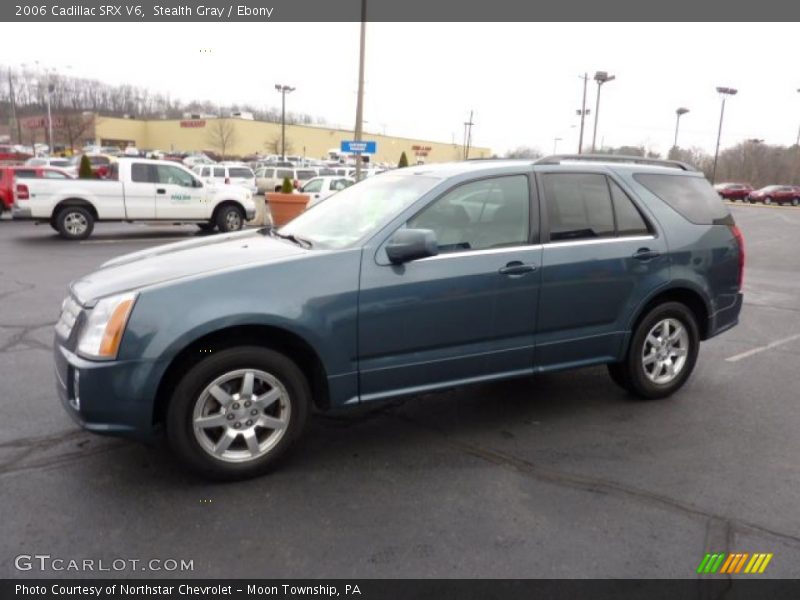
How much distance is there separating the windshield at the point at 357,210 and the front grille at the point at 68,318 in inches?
56.2

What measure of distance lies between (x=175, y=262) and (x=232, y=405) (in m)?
Answer: 0.98

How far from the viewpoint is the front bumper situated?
3.23m

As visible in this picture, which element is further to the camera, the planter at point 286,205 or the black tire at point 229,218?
the planter at point 286,205

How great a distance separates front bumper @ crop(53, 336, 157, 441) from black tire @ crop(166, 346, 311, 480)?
0.49 feet

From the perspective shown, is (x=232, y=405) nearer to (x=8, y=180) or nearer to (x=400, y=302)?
(x=400, y=302)

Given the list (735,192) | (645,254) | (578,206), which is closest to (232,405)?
(578,206)

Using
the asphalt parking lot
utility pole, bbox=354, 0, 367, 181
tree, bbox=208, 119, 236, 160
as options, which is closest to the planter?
utility pole, bbox=354, 0, 367, 181

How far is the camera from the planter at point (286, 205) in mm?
16234

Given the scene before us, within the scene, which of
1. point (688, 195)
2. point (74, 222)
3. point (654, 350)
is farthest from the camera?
point (74, 222)

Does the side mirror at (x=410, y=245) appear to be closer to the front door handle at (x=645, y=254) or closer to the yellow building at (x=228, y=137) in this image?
the front door handle at (x=645, y=254)

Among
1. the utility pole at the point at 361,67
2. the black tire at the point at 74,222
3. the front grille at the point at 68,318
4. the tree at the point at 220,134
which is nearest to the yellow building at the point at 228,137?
the tree at the point at 220,134

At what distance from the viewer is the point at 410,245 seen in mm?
3682

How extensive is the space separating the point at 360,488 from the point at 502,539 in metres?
0.86
